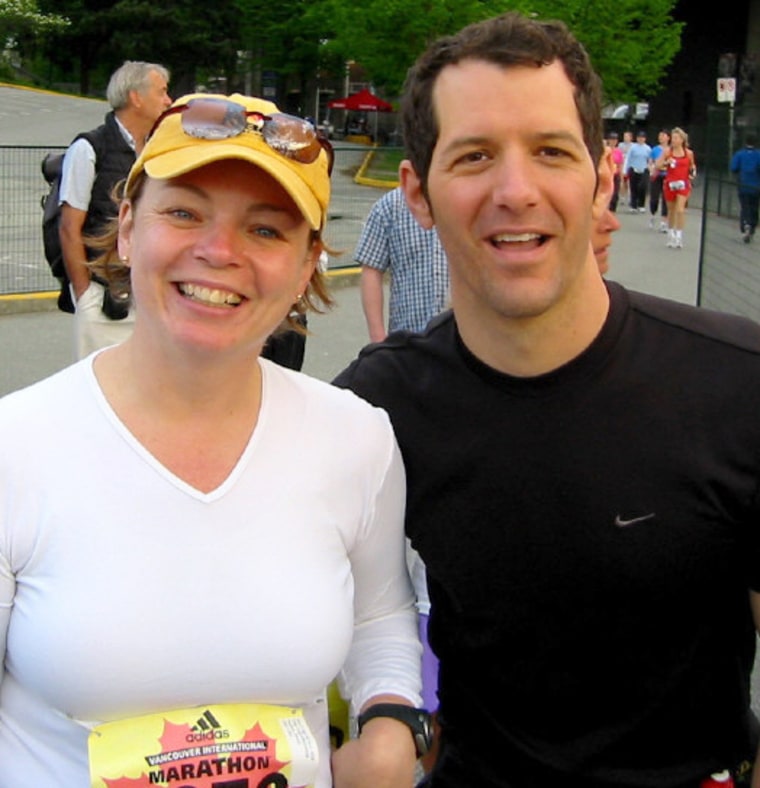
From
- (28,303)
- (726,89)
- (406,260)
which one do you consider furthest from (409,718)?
(726,89)

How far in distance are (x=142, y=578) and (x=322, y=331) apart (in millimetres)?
9417

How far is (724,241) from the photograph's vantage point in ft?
38.3

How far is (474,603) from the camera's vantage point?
218 centimetres

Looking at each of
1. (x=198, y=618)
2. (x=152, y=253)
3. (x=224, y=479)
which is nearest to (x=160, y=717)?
(x=198, y=618)

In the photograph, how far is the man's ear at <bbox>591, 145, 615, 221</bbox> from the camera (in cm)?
223

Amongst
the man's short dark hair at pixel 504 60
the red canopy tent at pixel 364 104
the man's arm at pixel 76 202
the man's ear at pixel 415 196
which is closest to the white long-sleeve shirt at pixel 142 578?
the man's ear at pixel 415 196

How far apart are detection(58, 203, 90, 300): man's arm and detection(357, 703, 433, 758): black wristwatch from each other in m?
4.66

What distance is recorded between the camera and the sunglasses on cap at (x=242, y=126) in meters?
2.02

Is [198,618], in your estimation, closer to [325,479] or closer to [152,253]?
[325,479]

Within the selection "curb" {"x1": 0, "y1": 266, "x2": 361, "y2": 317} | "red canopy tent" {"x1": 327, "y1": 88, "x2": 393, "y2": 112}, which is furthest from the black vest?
"red canopy tent" {"x1": 327, "y1": 88, "x2": 393, "y2": 112}

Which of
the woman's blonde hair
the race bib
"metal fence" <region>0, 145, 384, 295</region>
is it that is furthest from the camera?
"metal fence" <region>0, 145, 384, 295</region>

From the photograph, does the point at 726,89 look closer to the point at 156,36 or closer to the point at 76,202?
the point at 76,202

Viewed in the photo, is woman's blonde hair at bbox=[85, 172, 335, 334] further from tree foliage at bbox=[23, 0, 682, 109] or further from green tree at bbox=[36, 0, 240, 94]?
green tree at bbox=[36, 0, 240, 94]

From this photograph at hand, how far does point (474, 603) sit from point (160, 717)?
0.62m
